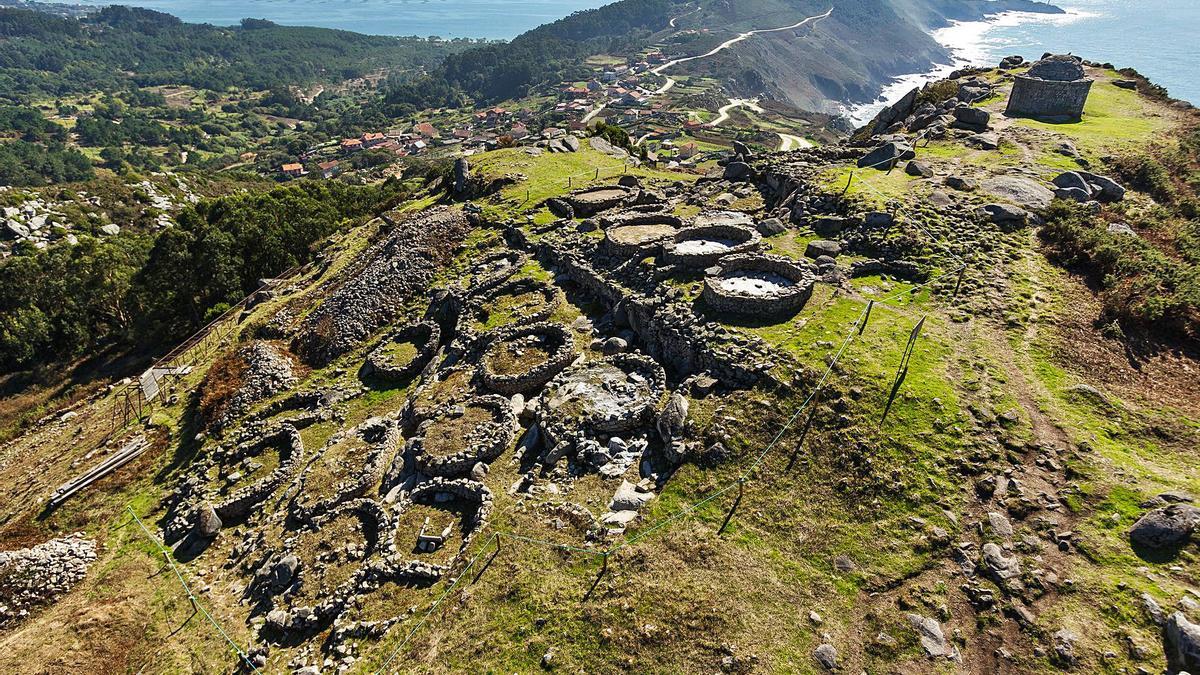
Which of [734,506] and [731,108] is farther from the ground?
[731,108]

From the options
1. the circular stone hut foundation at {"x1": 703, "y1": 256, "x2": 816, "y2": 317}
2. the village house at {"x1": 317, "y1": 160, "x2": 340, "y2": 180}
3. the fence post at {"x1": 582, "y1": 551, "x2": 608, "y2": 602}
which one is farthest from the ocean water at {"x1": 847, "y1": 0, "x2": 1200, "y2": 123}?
the village house at {"x1": 317, "y1": 160, "x2": 340, "y2": 180}

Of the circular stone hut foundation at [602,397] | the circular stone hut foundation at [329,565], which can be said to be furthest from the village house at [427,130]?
the circular stone hut foundation at [329,565]

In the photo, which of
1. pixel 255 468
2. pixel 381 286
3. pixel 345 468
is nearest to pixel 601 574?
pixel 345 468

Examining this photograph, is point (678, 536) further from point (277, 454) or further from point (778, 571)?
point (277, 454)

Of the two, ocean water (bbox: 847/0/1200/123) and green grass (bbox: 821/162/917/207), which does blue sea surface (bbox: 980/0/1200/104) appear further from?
green grass (bbox: 821/162/917/207)

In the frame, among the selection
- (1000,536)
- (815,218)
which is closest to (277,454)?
(1000,536)

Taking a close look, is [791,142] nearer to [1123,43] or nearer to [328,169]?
[1123,43]

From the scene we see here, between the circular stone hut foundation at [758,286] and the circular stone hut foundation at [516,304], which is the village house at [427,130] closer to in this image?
the circular stone hut foundation at [516,304]
